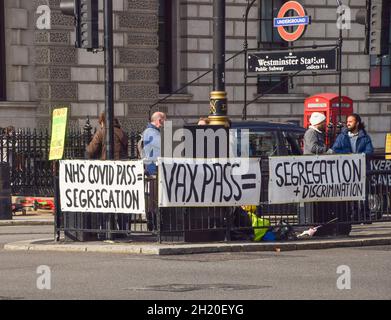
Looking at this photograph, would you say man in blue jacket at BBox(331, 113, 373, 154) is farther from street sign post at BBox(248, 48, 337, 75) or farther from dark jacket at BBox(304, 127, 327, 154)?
street sign post at BBox(248, 48, 337, 75)

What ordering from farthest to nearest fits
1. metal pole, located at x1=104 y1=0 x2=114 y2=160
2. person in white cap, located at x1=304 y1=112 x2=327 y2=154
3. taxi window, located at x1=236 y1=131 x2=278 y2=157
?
1. taxi window, located at x1=236 y1=131 x2=278 y2=157
2. person in white cap, located at x1=304 y1=112 x2=327 y2=154
3. metal pole, located at x1=104 y1=0 x2=114 y2=160

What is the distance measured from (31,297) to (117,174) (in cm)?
536

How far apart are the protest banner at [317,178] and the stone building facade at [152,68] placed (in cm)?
1470

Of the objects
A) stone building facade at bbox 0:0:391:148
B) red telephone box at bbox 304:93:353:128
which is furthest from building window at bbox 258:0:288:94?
red telephone box at bbox 304:93:353:128

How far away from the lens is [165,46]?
35.1 metres

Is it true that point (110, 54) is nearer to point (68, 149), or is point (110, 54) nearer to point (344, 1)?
point (68, 149)

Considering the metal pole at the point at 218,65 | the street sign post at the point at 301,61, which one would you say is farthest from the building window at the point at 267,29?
the metal pole at the point at 218,65

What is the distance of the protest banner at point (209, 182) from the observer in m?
17.0

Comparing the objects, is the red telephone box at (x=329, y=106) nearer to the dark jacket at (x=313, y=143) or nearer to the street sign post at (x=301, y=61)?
the street sign post at (x=301, y=61)

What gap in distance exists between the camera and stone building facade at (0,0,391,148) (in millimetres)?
31969

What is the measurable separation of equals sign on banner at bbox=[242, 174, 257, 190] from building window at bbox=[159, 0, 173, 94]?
17702 mm

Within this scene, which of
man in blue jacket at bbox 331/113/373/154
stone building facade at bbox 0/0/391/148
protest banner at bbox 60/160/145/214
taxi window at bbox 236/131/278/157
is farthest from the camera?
stone building facade at bbox 0/0/391/148

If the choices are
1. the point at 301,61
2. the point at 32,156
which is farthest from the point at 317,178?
the point at 32,156

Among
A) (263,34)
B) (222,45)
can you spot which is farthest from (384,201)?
(263,34)
